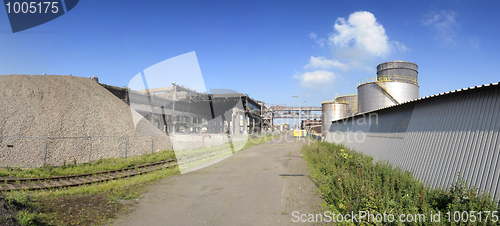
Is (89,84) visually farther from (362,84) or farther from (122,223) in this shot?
(362,84)

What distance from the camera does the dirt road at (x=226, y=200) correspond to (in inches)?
287

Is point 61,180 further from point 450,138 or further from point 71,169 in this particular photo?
point 450,138

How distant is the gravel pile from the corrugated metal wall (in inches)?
739

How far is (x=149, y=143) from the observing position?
79.2 ft

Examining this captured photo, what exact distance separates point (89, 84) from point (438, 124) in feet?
112

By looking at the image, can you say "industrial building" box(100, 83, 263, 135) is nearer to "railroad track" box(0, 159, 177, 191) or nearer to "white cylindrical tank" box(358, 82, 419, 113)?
"railroad track" box(0, 159, 177, 191)

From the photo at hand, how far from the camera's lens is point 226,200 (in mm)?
9180

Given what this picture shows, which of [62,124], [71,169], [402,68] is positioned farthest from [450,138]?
[402,68]

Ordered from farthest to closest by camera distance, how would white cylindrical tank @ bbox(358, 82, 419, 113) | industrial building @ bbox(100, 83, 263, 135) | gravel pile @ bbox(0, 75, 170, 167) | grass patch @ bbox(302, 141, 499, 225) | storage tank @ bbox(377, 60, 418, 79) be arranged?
industrial building @ bbox(100, 83, 263, 135), storage tank @ bbox(377, 60, 418, 79), white cylindrical tank @ bbox(358, 82, 419, 113), gravel pile @ bbox(0, 75, 170, 167), grass patch @ bbox(302, 141, 499, 225)

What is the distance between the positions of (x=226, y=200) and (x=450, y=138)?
7.96m

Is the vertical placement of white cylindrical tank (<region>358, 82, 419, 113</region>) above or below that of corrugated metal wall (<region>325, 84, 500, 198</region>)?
above

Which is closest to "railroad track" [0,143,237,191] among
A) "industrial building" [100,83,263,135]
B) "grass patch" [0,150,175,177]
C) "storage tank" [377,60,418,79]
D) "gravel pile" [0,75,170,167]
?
"grass patch" [0,150,175,177]

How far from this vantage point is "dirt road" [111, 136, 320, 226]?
728cm

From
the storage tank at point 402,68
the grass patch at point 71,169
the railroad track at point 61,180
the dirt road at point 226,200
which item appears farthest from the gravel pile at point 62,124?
the storage tank at point 402,68
